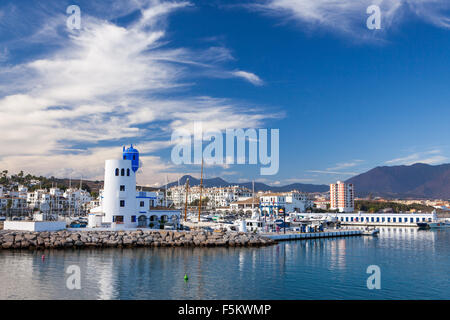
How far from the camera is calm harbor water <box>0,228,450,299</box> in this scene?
2338 centimetres

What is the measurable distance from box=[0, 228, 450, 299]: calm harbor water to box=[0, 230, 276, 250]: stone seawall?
2477 millimetres

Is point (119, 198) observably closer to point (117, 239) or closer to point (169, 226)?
point (117, 239)

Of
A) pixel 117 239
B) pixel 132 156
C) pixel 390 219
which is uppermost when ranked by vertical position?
pixel 132 156

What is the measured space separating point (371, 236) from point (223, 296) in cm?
5740

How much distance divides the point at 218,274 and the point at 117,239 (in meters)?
19.1

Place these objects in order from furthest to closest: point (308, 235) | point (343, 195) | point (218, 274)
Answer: point (343, 195) < point (308, 235) < point (218, 274)

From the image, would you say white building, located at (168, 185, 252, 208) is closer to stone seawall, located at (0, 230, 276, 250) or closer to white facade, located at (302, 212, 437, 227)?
white facade, located at (302, 212, 437, 227)

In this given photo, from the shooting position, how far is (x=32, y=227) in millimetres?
44375

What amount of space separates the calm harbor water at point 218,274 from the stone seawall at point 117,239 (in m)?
2.48

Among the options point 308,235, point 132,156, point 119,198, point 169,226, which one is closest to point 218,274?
point 119,198

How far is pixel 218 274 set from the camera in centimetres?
2884

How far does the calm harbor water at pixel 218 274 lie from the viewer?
920 inches
